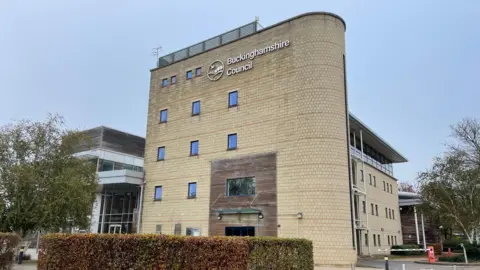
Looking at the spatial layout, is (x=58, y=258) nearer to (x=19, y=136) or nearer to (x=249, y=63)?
(x=19, y=136)

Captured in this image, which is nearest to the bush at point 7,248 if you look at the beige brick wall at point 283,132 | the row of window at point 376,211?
the beige brick wall at point 283,132

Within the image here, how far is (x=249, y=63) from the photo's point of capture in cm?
2792

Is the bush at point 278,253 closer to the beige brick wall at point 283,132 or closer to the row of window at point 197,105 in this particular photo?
the beige brick wall at point 283,132

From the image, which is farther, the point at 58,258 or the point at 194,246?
the point at 58,258

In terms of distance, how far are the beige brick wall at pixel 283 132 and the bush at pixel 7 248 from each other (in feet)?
46.3

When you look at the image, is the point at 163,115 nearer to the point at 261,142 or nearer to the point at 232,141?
the point at 232,141

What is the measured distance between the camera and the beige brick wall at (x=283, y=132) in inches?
904

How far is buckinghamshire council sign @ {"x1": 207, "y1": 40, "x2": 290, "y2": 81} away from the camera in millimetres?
26812

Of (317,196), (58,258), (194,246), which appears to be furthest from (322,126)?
(58,258)

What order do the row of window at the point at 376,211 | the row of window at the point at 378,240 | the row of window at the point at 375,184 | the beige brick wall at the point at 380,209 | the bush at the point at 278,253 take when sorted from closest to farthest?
1. the bush at the point at 278,253
2. the row of window at the point at 376,211
3. the beige brick wall at the point at 380,209
4. the row of window at the point at 378,240
5. the row of window at the point at 375,184

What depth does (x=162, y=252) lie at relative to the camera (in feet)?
33.3

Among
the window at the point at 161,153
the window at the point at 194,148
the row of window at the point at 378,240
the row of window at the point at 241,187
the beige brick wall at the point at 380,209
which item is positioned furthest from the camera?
the row of window at the point at 378,240

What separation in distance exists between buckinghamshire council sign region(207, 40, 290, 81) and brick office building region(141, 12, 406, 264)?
85 mm

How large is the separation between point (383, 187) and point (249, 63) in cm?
2204
